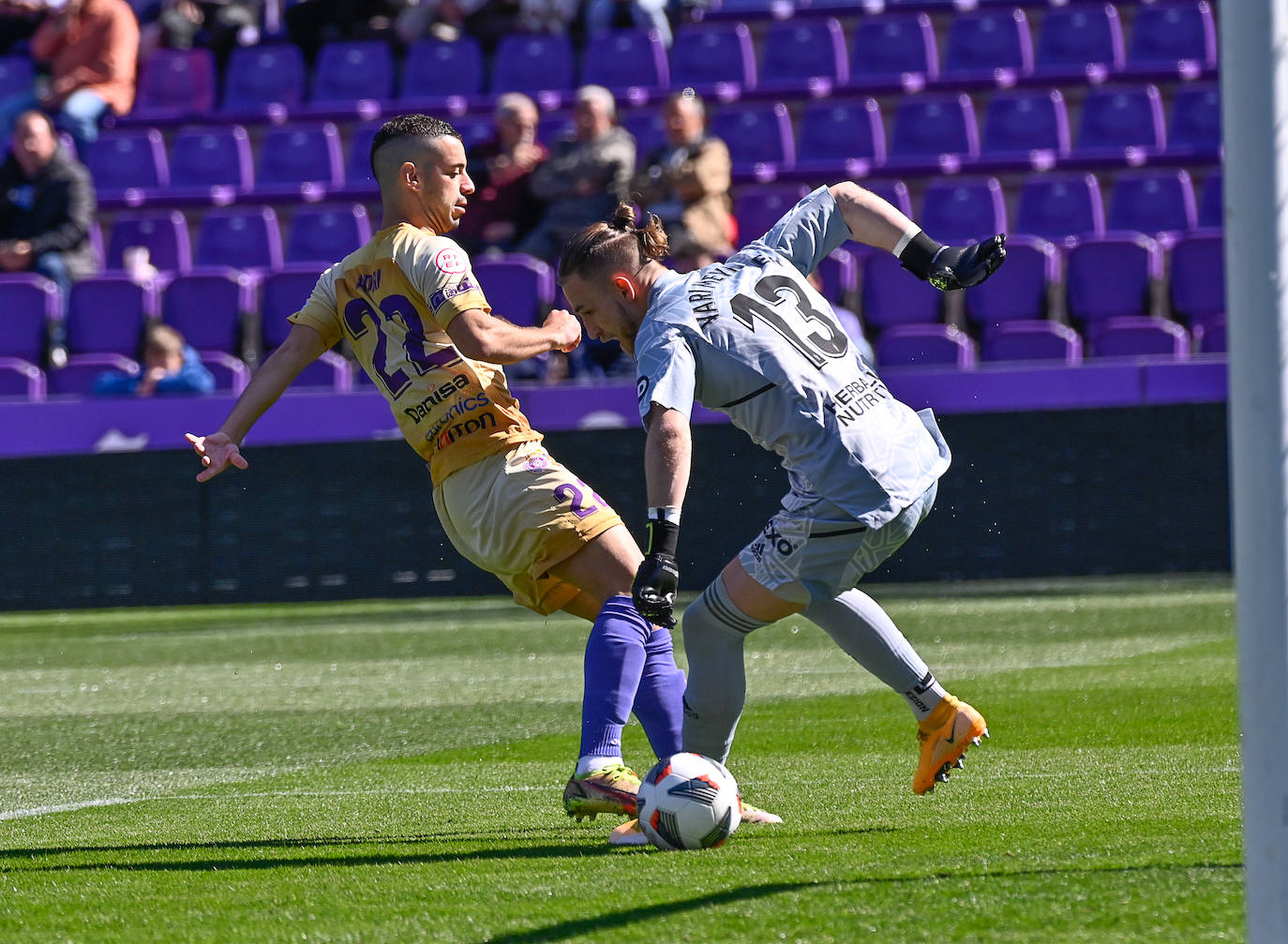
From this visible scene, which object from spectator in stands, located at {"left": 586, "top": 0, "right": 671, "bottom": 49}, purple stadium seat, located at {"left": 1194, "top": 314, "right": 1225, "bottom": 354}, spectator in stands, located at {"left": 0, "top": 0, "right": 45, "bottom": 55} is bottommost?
purple stadium seat, located at {"left": 1194, "top": 314, "right": 1225, "bottom": 354}

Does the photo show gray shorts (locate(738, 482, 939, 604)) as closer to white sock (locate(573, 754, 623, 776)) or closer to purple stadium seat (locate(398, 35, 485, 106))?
white sock (locate(573, 754, 623, 776))

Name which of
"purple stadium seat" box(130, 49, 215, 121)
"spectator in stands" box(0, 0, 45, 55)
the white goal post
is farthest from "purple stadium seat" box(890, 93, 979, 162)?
the white goal post

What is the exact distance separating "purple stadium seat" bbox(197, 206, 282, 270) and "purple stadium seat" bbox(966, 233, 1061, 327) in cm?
617

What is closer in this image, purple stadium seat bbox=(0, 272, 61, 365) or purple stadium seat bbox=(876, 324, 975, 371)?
purple stadium seat bbox=(876, 324, 975, 371)

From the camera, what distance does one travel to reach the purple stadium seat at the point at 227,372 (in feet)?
47.6

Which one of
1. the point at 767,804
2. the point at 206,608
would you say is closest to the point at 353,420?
the point at 206,608

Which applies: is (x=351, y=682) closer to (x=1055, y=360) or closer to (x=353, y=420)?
(x=353, y=420)

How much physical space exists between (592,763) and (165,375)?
9740 millimetres

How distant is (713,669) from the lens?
4.79m

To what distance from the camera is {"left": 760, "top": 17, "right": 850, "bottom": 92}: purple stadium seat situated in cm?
1766

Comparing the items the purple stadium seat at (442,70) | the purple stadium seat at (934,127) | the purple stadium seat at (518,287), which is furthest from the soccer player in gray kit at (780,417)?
the purple stadium seat at (442,70)

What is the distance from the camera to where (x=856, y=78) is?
57.6 feet

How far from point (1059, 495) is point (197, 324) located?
277 inches

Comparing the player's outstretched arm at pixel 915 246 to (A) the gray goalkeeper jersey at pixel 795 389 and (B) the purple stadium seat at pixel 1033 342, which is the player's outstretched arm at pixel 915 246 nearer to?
(A) the gray goalkeeper jersey at pixel 795 389
